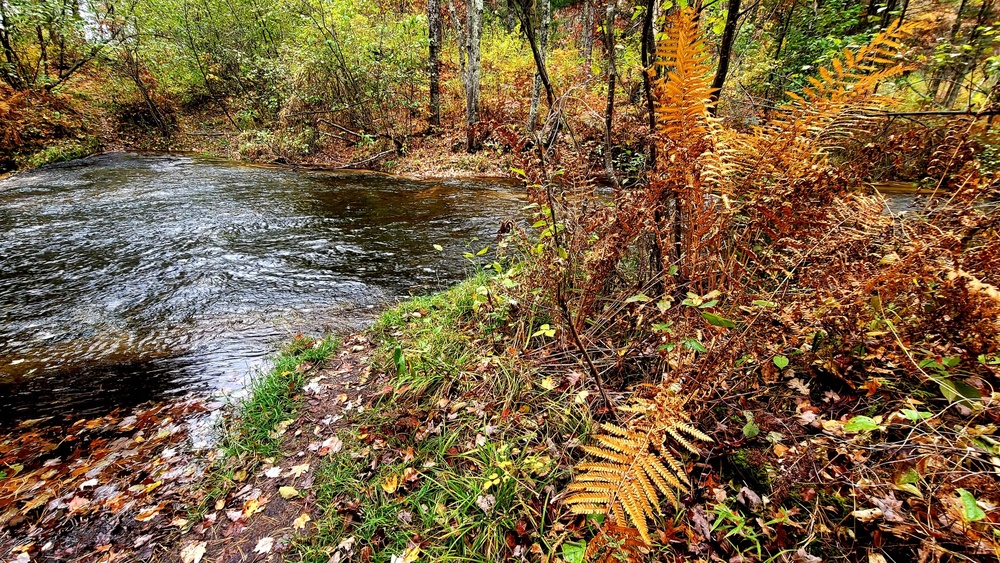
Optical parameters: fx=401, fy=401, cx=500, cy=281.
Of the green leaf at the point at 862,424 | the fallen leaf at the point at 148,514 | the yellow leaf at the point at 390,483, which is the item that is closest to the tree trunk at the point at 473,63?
the yellow leaf at the point at 390,483

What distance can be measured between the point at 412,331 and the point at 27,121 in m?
17.6

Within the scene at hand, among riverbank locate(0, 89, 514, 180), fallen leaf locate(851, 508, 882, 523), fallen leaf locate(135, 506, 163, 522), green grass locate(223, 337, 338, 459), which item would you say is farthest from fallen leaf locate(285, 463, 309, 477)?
riverbank locate(0, 89, 514, 180)

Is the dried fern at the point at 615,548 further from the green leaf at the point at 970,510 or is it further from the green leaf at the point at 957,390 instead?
the green leaf at the point at 957,390

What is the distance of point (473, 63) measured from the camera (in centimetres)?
1284

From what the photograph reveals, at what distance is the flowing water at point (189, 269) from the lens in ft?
15.2

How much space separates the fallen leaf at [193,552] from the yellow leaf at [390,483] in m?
1.31

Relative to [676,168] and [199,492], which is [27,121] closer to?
[199,492]

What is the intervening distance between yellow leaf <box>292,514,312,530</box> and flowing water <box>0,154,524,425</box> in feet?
7.38

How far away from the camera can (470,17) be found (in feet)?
39.2

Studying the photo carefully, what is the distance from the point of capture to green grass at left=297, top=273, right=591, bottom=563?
2.40 metres

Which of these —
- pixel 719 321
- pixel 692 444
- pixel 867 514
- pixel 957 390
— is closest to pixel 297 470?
pixel 692 444

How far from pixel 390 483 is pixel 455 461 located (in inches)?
19.5

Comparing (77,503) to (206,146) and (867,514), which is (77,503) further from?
(206,146)

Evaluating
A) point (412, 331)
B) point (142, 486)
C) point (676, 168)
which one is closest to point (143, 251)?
point (142, 486)
